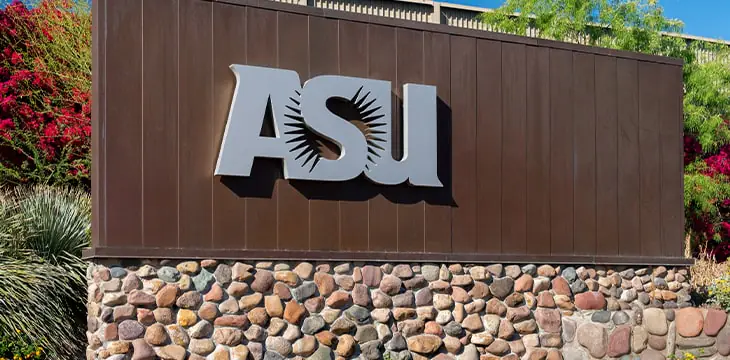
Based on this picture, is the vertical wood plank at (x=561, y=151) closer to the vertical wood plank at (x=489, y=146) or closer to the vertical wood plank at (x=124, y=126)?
the vertical wood plank at (x=489, y=146)

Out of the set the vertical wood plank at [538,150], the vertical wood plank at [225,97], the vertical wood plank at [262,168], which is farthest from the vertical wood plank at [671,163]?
the vertical wood plank at [225,97]

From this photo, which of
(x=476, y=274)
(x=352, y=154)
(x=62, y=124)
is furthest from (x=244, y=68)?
(x=62, y=124)

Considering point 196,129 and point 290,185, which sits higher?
point 196,129

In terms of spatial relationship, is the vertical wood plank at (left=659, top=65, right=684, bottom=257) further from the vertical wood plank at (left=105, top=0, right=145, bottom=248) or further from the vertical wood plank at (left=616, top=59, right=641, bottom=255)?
the vertical wood plank at (left=105, top=0, right=145, bottom=248)

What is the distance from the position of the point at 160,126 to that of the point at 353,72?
6.78ft

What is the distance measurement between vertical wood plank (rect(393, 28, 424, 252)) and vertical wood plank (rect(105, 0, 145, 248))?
2647mm

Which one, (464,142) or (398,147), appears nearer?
(398,147)

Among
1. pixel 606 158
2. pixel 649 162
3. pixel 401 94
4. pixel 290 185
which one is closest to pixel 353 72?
pixel 401 94

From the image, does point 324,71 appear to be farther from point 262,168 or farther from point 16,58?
point 16,58

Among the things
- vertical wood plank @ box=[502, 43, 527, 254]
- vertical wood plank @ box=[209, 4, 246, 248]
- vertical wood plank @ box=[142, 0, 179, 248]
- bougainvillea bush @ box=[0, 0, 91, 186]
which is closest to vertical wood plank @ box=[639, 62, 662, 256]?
vertical wood plank @ box=[502, 43, 527, 254]

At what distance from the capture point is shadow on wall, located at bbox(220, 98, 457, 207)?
Answer: 9.30m

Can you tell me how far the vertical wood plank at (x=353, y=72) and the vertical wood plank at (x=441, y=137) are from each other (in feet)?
2.37

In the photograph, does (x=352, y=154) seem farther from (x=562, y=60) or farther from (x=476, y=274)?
(x=562, y=60)

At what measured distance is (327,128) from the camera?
9.55 metres
